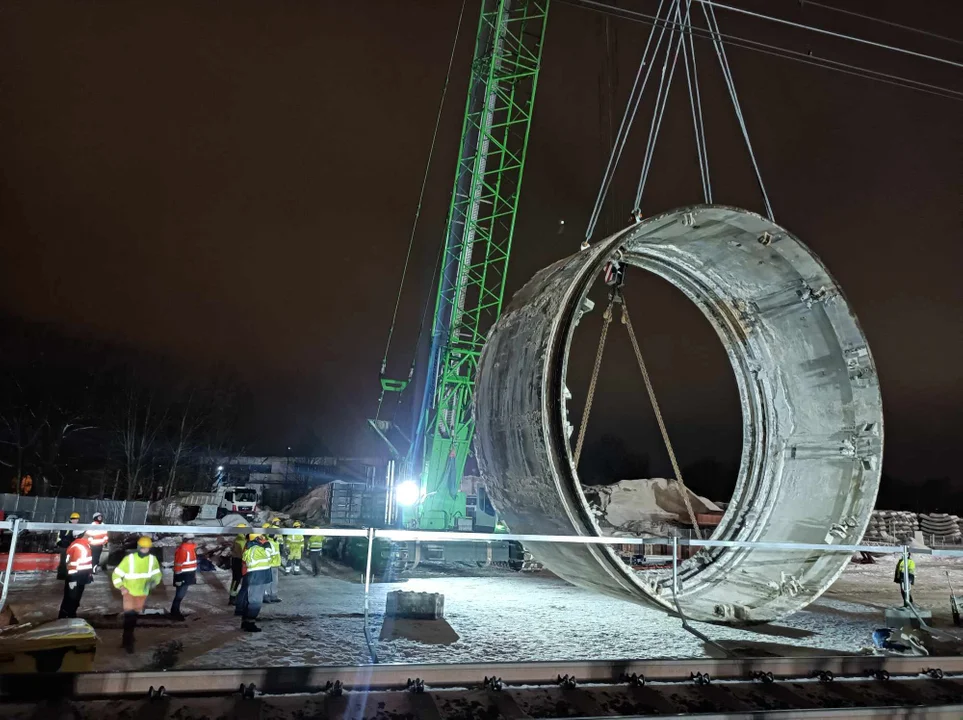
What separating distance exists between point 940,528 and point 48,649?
108 feet

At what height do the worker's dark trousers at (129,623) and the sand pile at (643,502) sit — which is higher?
the sand pile at (643,502)

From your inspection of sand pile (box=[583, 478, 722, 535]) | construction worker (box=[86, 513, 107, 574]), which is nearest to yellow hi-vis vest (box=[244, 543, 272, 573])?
construction worker (box=[86, 513, 107, 574])

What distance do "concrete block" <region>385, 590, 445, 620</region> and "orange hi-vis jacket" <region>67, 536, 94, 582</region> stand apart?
11.5 ft

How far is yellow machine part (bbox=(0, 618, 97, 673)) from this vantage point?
3264mm

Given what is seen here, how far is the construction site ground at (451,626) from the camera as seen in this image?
5.92 meters

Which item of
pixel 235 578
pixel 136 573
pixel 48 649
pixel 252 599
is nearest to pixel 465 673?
pixel 48 649

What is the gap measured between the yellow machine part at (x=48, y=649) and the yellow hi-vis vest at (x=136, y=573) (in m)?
3.89

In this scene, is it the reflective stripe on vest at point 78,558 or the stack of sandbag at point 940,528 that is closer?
the reflective stripe on vest at point 78,558

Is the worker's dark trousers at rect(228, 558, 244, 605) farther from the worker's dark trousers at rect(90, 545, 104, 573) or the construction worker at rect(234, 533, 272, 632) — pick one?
the worker's dark trousers at rect(90, 545, 104, 573)

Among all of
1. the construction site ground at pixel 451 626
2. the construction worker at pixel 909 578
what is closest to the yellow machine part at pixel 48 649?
the construction site ground at pixel 451 626

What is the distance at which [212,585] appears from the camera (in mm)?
11172

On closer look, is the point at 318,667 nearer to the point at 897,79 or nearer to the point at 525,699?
the point at 525,699

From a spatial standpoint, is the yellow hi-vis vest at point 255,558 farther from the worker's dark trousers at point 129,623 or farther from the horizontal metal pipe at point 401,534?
the horizontal metal pipe at point 401,534

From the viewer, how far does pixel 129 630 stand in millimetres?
7105
